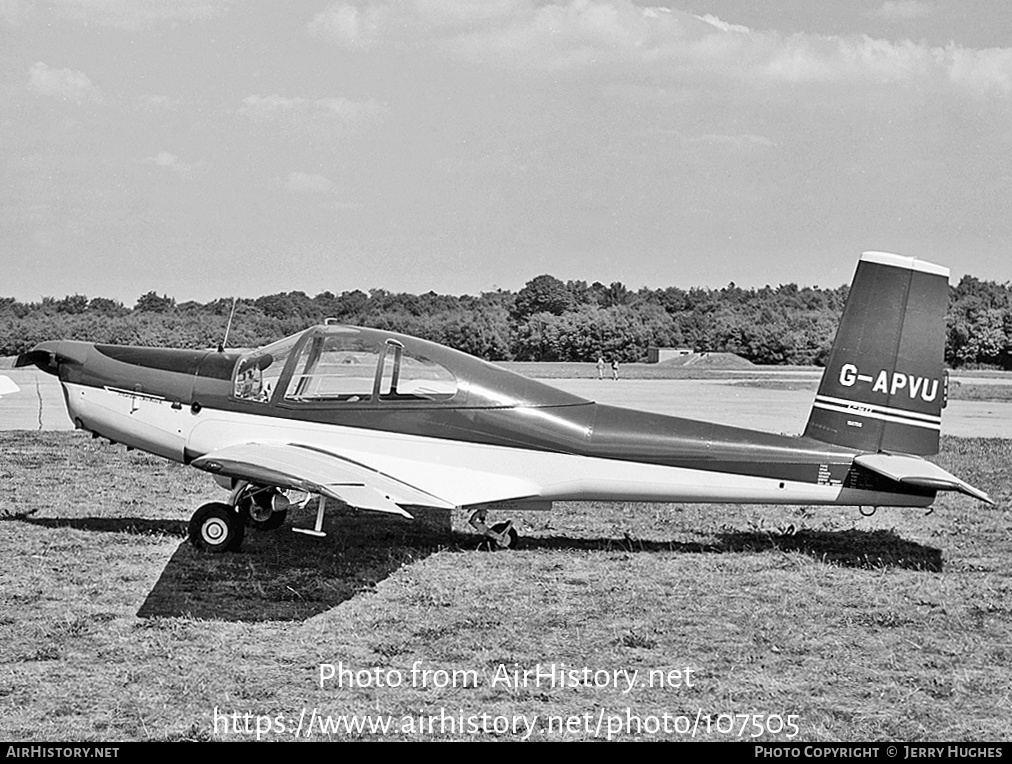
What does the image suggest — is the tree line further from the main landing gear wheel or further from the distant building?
the main landing gear wheel

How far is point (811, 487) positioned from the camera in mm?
7789

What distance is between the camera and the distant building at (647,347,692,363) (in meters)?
75.6

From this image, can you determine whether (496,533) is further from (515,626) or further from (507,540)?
(515,626)

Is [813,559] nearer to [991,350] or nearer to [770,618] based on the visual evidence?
[770,618]

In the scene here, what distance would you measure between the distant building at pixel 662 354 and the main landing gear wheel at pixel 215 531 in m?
67.9

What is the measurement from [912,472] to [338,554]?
4.50 metres

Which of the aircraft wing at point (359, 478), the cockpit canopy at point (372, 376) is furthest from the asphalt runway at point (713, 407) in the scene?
the aircraft wing at point (359, 478)

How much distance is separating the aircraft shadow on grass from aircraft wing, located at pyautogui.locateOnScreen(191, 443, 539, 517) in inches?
27.8

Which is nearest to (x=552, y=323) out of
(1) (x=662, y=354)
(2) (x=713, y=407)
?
(1) (x=662, y=354)

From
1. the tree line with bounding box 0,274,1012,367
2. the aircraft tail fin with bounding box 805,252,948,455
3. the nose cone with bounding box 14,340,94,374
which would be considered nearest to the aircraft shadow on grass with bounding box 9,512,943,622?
the aircraft tail fin with bounding box 805,252,948,455

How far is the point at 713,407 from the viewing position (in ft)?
89.0

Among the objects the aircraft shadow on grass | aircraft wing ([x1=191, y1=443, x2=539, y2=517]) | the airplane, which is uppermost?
Answer: the airplane

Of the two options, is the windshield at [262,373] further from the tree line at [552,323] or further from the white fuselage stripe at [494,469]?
the tree line at [552,323]

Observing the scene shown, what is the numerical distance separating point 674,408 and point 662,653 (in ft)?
68.5
